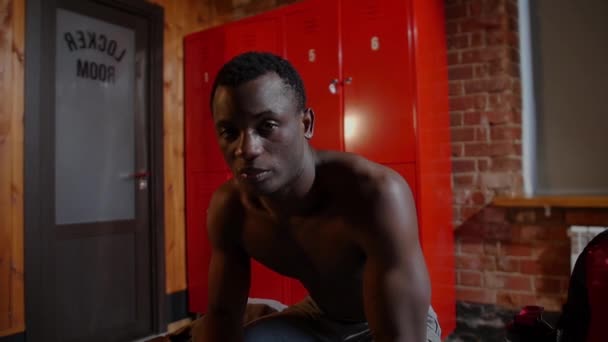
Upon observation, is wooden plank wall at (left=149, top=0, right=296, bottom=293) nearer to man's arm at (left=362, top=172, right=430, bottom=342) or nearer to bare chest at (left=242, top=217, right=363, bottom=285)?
bare chest at (left=242, top=217, right=363, bottom=285)

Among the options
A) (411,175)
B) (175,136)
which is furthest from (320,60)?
(175,136)

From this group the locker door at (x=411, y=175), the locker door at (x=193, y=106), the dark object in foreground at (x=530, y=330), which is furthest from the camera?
the locker door at (x=193, y=106)

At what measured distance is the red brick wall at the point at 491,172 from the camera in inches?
98.3

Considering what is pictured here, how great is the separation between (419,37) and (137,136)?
1836mm

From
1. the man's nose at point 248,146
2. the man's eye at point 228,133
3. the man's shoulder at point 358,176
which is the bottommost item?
the man's shoulder at point 358,176

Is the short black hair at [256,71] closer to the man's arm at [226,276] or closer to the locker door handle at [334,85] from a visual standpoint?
the man's arm at [226,276]

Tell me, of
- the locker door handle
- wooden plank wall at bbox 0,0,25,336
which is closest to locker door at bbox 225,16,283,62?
the locker door handle

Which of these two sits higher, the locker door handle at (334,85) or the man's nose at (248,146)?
the locker door handle at (334,85)

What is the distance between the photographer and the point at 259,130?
3.26 ft

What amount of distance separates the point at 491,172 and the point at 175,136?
2044 millimetres

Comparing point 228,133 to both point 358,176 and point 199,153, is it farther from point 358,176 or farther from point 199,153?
point 199,153

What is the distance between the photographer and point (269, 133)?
997mm

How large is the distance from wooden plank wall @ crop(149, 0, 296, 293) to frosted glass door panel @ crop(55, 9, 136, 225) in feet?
0.84

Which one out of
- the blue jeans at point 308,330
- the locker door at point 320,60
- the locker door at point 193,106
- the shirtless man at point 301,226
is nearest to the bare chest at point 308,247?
the shirtless man at point 301,226
